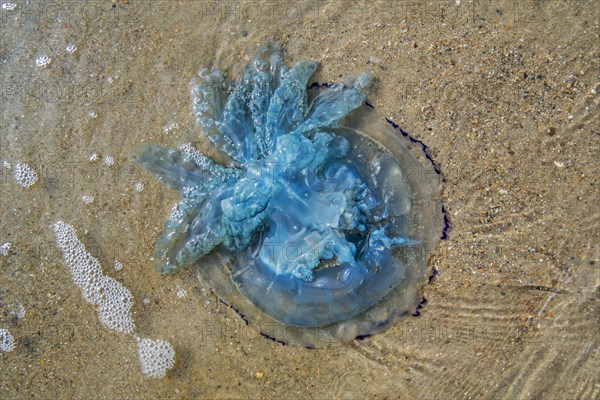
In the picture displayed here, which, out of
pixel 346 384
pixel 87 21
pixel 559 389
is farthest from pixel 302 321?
pixel 87 21

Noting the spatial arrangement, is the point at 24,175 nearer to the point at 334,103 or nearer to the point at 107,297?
the point at 107,297

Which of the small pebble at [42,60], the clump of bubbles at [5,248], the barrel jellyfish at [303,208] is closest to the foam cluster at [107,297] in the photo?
the clump of bubbles at [5,248]

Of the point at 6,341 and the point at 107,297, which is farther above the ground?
the point at 107,297

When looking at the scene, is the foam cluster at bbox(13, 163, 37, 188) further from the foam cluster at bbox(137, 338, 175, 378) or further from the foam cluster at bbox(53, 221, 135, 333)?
the foam cluster at bbox(137, 338, 175, 378)

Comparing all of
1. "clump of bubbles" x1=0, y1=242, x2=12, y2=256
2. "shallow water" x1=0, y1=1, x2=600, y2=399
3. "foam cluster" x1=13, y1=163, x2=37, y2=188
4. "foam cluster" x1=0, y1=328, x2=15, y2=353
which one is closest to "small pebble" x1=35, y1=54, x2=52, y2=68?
"shallow water" x1=0, y1=1, x2=600, y2=399

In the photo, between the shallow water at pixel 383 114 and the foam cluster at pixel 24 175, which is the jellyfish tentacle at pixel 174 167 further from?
the foam cluster at pixel 24 175

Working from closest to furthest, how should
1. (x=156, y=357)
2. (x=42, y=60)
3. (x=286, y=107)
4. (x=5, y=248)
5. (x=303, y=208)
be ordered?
(x=303, y=208) → (x=286, y=107) → (x=156, y=357) → (x=5, y=248) → (x=42, y=60)

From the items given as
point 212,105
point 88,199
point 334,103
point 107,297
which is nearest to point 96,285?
point 107,297
